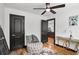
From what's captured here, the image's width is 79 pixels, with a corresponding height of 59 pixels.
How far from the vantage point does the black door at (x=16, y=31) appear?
1.33m

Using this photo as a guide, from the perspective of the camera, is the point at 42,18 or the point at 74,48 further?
the point at 42,18

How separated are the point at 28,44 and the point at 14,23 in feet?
1.27

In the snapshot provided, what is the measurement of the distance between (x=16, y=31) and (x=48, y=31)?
19.4 inches

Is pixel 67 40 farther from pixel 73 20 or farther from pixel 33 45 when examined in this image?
pixel 33 45

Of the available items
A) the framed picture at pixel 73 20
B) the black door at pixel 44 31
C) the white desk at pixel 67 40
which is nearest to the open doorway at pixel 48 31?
the black door at pixel 44 31

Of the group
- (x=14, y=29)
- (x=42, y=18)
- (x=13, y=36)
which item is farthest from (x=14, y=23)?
(x=42, y=18)

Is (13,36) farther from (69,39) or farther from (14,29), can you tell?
(69,39)

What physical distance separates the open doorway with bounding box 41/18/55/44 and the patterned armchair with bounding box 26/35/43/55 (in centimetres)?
9

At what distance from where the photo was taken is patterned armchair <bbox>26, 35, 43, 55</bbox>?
1345mm

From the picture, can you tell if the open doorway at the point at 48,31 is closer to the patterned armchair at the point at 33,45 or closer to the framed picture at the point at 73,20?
the patterned armchair at the point at 33,45

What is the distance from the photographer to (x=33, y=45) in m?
1.38

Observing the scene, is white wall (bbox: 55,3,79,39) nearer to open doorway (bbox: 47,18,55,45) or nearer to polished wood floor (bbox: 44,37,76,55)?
open doorway (bbox: 47,18,55,45)

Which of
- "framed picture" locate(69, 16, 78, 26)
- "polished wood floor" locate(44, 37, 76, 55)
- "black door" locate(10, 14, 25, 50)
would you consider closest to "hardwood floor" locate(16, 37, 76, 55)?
"polished wood floor" locate(44, 37, 76, 55)

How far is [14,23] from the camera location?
1355 millimetres
